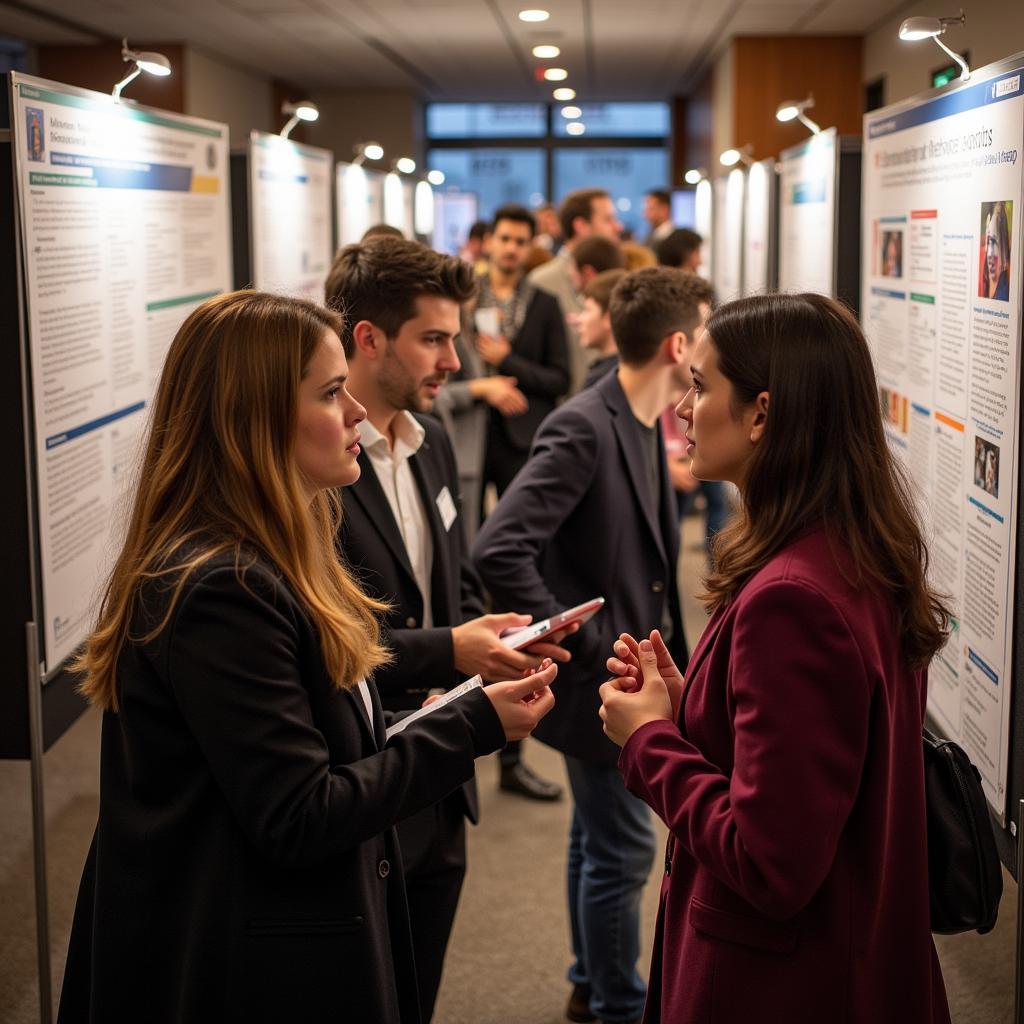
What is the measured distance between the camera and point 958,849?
1.49 metres

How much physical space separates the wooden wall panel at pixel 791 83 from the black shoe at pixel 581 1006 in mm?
9677

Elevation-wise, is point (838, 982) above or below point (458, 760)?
below

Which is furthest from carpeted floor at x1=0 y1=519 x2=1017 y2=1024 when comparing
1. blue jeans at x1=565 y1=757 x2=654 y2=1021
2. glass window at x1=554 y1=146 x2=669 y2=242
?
glass window at x1=554 y1=146 x2=669 y2=242

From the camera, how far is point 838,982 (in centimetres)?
139

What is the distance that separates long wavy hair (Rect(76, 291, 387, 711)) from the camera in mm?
1387

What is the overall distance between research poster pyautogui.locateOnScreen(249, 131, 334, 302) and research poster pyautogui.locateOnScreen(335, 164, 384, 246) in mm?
253

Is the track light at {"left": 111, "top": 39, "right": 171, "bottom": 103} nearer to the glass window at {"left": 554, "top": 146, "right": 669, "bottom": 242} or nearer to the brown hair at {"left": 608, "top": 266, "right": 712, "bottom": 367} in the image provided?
the brown hair at {"left": 608, "top": 266, "right": 712, "bottom": 367}

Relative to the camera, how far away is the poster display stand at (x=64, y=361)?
2.32m

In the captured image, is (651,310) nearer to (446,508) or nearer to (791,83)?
(446,508)

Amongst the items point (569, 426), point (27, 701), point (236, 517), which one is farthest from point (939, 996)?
point (27, 701)

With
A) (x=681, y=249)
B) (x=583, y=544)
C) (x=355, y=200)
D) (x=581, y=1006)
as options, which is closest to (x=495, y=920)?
(x=581, y=1006)

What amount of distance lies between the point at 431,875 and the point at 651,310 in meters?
1.23

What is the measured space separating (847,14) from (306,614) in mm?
9934

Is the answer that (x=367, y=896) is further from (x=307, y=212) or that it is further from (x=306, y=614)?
(x=307, y=212)
